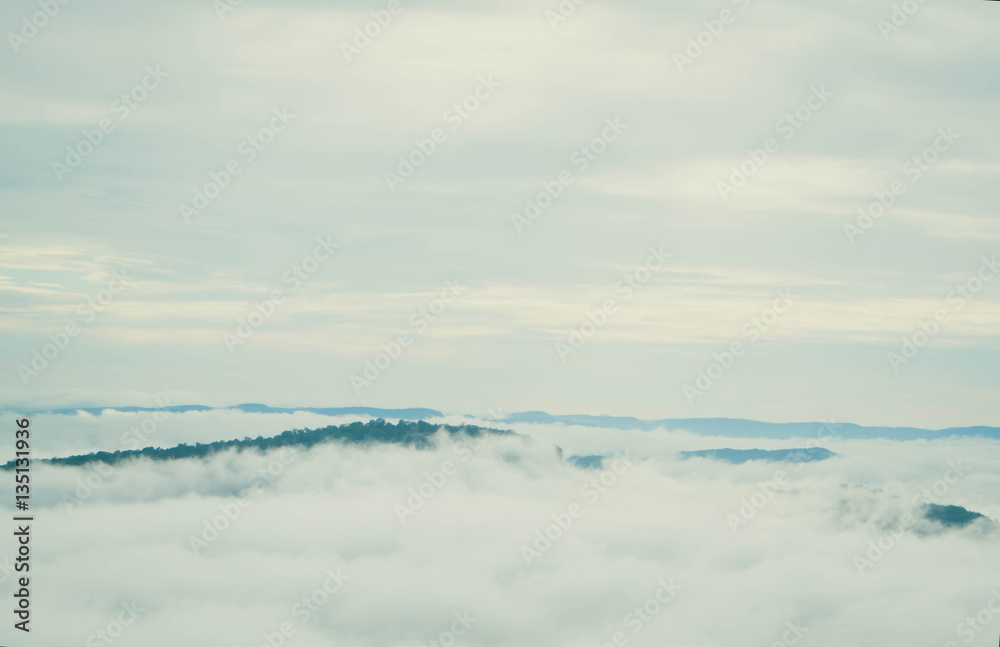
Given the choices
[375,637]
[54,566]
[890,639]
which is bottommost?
[890,639]

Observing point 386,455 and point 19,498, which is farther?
point 386,455

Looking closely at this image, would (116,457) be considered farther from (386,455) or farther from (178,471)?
(386,455)

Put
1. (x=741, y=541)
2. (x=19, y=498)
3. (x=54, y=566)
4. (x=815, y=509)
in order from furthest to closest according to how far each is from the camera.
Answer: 1. (x=741, y=541)
2. (x=815, y=509)
3. (x=54, y=566)
4. (x=19, y=498)

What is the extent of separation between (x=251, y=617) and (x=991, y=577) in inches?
3409

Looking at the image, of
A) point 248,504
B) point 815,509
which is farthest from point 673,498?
point 248,504

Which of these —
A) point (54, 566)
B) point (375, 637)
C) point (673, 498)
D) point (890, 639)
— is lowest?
point (890, 639)

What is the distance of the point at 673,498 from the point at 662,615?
2079cm

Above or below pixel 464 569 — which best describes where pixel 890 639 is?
below

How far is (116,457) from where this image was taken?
326 feet

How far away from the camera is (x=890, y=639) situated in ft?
307

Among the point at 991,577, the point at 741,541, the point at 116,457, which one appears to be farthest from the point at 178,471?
the point at 991,577

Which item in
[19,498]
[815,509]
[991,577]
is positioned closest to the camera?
[19,498]

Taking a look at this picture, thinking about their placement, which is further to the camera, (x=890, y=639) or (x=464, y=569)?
(x=464, y=569)

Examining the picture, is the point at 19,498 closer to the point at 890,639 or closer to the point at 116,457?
the point at 116,457
